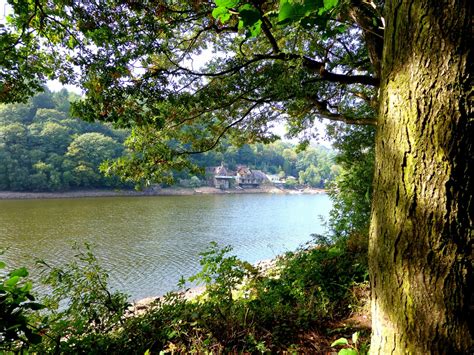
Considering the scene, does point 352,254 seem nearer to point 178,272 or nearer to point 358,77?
point 358,77

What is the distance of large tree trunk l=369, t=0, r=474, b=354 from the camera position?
86 centimetres

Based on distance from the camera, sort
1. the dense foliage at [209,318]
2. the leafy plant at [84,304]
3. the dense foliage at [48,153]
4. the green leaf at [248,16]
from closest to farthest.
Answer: the green leaf at [248,16], the dense foliage at [209,318], the leafy plant at [84,304], the dense foliage at [48,153]

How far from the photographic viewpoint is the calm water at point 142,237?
1159cm

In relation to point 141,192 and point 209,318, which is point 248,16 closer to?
point 209,318

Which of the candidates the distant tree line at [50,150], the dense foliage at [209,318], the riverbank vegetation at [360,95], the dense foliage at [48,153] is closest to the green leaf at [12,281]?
the dense foliage at [209,318]

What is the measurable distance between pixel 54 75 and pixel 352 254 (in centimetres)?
491

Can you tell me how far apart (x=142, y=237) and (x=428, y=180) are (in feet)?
57.7

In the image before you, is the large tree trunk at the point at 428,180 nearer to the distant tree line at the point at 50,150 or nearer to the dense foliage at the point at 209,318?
the dense foliage at the point at 209,318

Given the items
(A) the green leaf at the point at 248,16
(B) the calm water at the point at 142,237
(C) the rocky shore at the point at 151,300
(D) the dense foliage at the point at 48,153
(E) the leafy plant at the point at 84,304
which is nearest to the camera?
(A) the green leaf at the point at 248,16

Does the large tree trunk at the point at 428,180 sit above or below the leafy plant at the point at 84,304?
above

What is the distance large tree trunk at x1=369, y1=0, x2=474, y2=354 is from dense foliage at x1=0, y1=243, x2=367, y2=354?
1329 mm

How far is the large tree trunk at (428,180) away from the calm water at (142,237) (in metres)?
8.64

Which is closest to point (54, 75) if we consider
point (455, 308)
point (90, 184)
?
point (455, 308)

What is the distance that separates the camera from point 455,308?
2.91 ft
